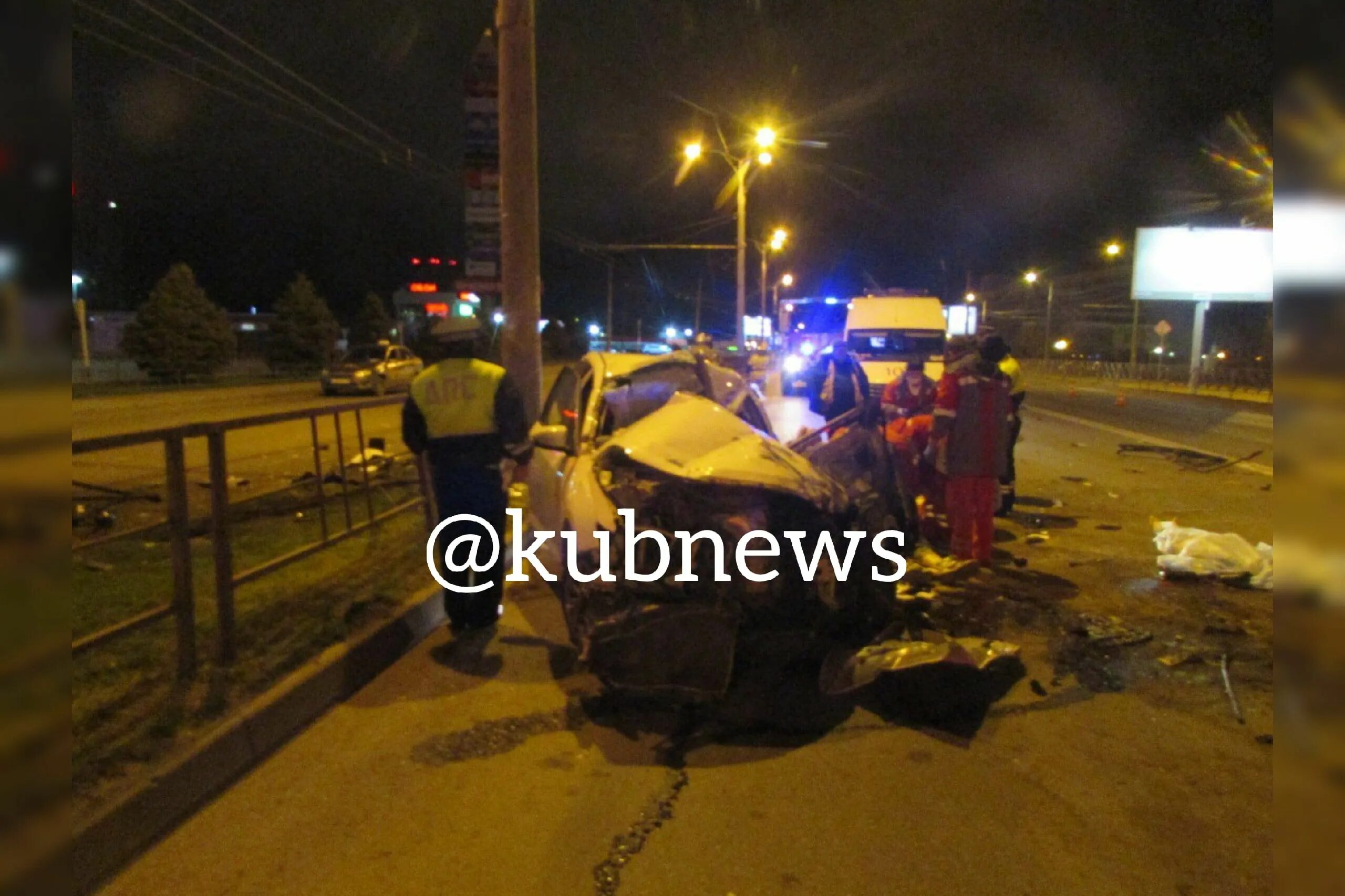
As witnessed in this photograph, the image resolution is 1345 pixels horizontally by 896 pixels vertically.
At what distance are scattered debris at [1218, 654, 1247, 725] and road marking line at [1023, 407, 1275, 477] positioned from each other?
680 cm

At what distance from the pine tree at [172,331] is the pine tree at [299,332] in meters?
8.16

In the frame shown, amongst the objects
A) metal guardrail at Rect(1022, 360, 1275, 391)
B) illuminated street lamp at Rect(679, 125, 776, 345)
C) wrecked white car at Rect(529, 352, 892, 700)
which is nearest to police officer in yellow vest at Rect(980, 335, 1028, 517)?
wrecked white car at Rect(529, 352, 892, 700)

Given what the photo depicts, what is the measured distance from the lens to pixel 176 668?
15.7 ft

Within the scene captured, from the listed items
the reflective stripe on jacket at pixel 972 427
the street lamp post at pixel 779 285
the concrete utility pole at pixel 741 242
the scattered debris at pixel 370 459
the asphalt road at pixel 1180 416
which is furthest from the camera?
the street lamp post at pixel 779 285

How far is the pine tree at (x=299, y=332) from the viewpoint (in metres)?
44.6

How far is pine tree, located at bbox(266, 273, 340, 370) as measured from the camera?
44.6 m

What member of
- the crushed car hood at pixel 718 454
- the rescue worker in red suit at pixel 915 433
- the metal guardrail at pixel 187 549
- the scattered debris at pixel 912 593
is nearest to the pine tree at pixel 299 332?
the rescue worker in red suit at pixel 915 433

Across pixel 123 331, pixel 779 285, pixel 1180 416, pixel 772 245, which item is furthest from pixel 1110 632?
pixel 779 285

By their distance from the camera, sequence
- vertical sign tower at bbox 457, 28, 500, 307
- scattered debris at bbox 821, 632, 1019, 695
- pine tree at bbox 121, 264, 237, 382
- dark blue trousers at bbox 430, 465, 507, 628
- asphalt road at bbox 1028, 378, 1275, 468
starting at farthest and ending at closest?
pine tree at bbox 121, 264, 237, 382 < asphalt road at bbox 1028, 378, 1275, 468 < vertical sign tower at bbox 457, 28, 500, 307 < dark blue trousers at bbox 430, 465, 507, 628 < scattered debris at bbox 821, 632, 1019, 695

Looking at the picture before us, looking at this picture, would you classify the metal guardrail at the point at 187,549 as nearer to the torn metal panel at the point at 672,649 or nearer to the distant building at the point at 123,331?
the torn metal panel at the point at 672,649

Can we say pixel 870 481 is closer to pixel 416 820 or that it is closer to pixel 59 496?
pixel 416 820

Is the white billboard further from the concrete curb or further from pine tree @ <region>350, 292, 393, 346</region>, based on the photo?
the concrete curb

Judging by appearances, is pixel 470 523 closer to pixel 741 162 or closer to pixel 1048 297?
pixel 741 162

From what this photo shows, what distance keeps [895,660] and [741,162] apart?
80.5 feet
